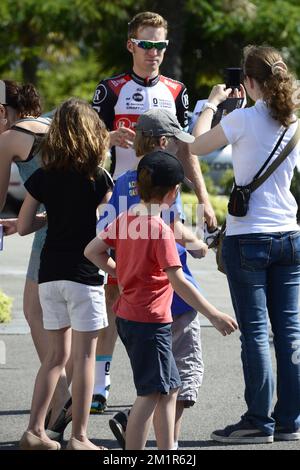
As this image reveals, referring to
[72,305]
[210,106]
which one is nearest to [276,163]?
[210,106]

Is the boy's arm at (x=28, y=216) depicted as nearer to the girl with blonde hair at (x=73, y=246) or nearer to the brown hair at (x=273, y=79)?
the girl with blonde hair at (x=73, y=246)

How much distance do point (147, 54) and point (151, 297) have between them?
2.11 m

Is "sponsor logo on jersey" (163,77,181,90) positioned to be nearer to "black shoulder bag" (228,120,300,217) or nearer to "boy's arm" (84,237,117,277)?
"black shoulder bag" (228,120,300,217)

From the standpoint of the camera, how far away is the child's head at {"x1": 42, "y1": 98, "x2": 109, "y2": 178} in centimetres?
545

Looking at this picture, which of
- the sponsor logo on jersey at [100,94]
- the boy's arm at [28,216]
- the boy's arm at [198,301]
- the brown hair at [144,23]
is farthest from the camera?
the brown hair at [144,23]

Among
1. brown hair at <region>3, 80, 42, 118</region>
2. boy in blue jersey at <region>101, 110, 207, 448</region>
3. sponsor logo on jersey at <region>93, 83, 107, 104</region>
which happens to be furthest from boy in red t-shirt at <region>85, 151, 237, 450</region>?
sponsor logo on jersey at <region>93, 83, 107, 104</region>

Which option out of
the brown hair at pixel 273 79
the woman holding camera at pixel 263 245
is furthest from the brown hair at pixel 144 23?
the brown hair at pixel 273 79

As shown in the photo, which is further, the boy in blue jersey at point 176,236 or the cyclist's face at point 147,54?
the cyclist's face at point 147,54

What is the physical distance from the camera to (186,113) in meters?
6.95

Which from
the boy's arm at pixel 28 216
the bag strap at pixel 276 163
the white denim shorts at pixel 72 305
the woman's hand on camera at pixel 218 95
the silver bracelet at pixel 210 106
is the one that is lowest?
the white denim shorts at pixel 72 305

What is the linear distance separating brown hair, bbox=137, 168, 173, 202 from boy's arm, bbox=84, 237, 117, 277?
0.96ft

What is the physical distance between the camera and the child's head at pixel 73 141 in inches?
215

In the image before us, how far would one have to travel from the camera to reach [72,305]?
18.0ft

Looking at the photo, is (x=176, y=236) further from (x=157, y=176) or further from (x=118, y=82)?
(x=118, y=82)
